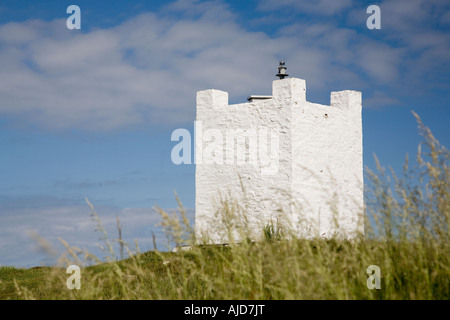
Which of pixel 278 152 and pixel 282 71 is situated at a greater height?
pixel 282 71

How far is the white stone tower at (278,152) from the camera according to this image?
11.6 meters

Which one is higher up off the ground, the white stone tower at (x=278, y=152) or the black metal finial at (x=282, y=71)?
the black metal finial at (x=282, y=71)

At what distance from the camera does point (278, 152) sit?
1173 cm

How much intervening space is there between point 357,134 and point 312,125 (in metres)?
2.03

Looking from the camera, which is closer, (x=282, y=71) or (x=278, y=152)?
(x=278, y=152)

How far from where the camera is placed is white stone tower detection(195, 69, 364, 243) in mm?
11609

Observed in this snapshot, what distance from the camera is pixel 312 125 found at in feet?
39.6

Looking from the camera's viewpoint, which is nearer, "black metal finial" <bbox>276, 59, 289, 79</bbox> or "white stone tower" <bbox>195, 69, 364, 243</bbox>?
"white stone tower" <bbox>195, 69, 364, 243</bbox>

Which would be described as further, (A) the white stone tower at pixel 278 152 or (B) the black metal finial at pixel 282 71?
(B) the black metal finial at pixel 282 71

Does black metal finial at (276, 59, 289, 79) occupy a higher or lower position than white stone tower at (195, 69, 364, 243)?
higher
